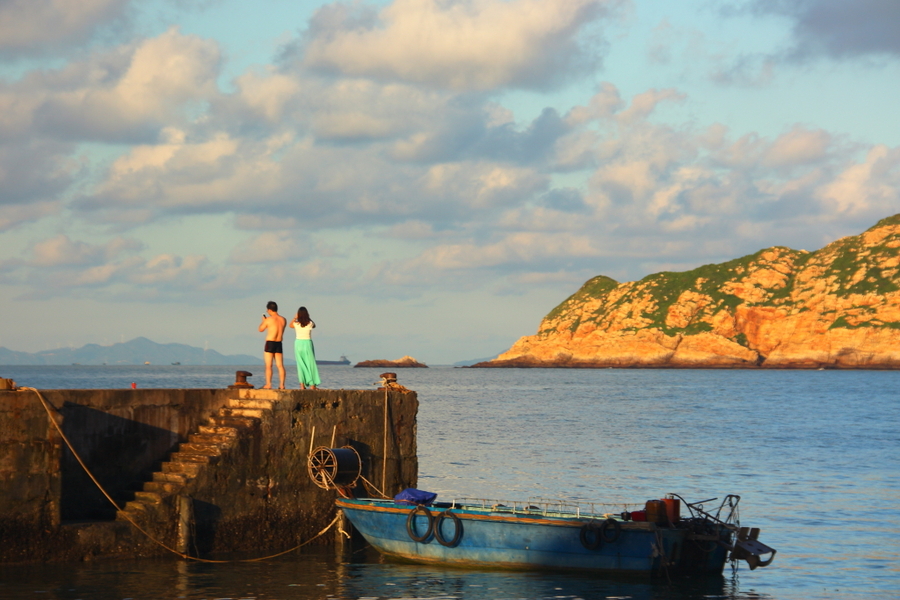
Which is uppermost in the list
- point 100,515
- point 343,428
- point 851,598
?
point 343,428

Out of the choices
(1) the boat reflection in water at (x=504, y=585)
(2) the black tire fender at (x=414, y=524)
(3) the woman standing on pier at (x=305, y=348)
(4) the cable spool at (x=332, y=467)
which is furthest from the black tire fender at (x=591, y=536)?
(3) the woman standing on pier at (x=305, y=348)

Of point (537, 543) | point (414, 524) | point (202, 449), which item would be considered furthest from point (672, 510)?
point (202, 449)

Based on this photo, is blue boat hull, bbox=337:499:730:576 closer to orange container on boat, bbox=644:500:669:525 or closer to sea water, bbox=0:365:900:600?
orange container on boat, bbox=644:500:669:525

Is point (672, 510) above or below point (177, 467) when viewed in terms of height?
below

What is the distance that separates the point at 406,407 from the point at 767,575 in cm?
786

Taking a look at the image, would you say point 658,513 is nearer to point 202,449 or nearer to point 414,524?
point 414,524

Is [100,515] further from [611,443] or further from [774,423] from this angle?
[774,423]

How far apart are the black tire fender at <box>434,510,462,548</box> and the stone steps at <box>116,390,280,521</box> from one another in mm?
3810

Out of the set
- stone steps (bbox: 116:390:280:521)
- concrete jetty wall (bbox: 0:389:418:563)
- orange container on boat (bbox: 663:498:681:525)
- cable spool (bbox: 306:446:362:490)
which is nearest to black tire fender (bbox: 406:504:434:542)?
cable spool (bbox: 306:446:362:490)

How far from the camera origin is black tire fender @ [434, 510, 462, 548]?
58.0 feet

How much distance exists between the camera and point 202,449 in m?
17.7

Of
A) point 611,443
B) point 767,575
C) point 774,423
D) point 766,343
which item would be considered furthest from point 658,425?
point 766,343

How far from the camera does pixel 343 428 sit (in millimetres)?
19109

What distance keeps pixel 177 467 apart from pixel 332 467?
2872mm
